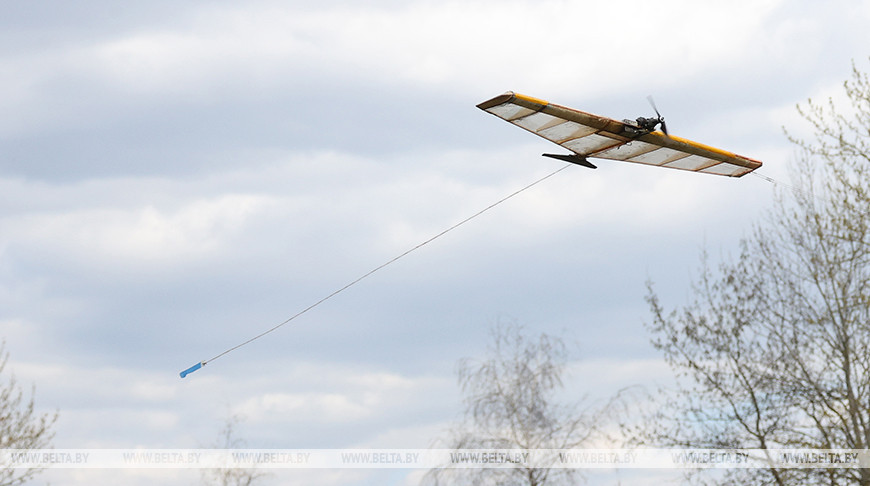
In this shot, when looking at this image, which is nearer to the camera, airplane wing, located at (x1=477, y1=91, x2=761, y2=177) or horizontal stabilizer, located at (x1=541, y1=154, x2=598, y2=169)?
airplane wing, located at (x1=477, y1=91, x2=761, y2=177)

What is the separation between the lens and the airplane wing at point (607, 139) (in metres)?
16.2

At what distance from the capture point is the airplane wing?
16.2 meters

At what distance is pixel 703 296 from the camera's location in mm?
28156

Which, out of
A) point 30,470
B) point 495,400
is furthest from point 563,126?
point 30,470

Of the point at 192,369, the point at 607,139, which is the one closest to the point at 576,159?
the point at 607,139

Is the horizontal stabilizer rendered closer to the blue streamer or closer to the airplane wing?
the airplane wing

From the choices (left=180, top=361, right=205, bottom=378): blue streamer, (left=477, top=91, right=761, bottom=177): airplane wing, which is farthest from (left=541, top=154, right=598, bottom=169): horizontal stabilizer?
(left=180, top=361, right=205, bottom=378): blue streamer

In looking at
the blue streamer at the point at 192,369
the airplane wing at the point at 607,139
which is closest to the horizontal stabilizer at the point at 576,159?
the airplane wing at the point at 607,139

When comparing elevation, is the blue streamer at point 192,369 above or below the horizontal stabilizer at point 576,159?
below

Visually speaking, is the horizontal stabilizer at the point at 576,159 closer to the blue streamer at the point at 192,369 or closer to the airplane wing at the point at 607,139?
the airplane wing at the point at 607,139

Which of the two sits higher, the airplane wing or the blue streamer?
the airplane wing

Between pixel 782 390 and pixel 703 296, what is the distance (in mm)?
→ 3749

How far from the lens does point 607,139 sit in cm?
1842

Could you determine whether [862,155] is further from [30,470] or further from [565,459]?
[30,470]
